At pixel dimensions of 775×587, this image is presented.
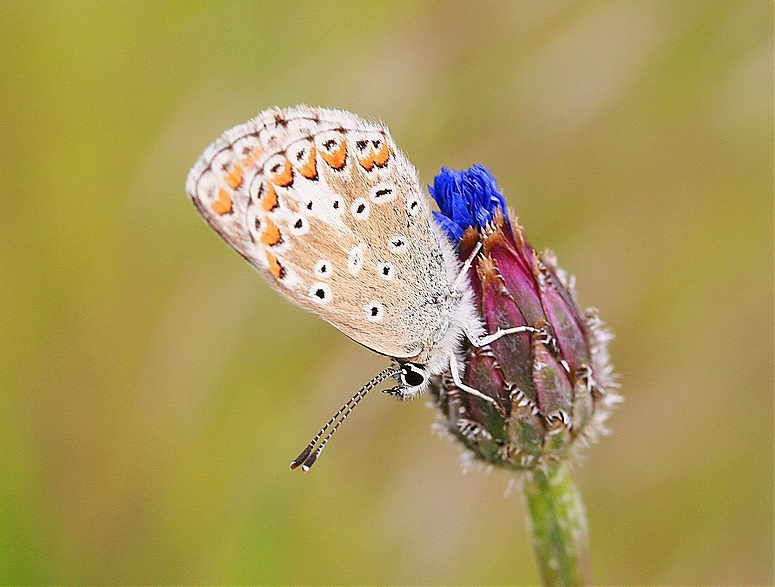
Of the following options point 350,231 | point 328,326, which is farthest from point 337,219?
point 328,326

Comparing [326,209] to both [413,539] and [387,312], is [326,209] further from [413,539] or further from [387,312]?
[413,539]

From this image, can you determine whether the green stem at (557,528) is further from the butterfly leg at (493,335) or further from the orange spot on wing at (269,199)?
the orange spot on wing at (269,199)

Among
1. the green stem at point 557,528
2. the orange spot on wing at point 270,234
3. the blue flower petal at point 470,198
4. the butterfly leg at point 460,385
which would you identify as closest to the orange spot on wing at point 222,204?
the orange spot on wing at point 270,234

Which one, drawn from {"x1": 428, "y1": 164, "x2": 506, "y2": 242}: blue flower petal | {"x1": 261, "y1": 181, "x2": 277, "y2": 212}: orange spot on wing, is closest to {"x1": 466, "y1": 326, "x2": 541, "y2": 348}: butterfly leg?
{"x1": 428, "y1": 164, "x2": 506, "y2": 242}: blue flower petal

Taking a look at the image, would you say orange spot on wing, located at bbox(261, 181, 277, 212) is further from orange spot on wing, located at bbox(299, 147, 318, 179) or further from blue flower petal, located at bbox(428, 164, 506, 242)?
blue flower petal, located at bbox(428, 164, 506, 242)

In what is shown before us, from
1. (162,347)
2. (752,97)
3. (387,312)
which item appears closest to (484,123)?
(752,97)

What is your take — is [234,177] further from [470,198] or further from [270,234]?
[470,198]
